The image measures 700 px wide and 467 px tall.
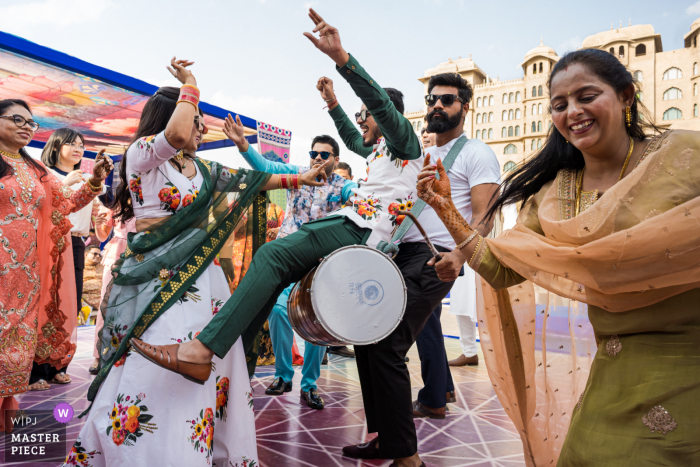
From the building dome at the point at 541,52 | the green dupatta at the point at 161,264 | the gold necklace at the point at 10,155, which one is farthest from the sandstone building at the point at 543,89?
the green dupatta at the point at 161,264

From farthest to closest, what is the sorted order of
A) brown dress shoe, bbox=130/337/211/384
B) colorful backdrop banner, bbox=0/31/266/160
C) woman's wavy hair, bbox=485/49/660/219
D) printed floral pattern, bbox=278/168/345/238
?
1. colorful backdrop banner, bbox=0/31/266/160
2. printed floral pattern, bbox=278/168/345/238
3. brown dress shoe, bbox=130/337/211/384
4. woman's wavy hair, bbox=485/49/660/219

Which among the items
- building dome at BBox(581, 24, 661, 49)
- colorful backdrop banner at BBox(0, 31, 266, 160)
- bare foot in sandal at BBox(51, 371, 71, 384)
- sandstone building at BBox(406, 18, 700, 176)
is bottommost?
bare foot in sandal at BBox(51, 371, 71, 384)

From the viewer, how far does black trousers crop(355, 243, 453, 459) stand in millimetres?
2398

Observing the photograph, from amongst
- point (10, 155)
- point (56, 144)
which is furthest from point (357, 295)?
point (56, 144)

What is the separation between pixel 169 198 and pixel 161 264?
328mm

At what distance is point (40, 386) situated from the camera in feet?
12.9

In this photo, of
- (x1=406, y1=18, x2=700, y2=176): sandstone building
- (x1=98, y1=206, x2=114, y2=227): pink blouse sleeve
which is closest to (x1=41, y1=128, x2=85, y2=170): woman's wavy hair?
(x1=98, y1=206, x2=114, y2=227): pink blouse sleeve

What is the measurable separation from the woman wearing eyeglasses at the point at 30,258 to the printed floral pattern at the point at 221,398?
154 centimetres

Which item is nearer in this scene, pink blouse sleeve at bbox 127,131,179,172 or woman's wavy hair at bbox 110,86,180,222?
pink blouse sleeve at bbox 127,131,179,172

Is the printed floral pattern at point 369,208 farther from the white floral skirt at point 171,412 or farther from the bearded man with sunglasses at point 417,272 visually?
the white floral skirt at point 171,412

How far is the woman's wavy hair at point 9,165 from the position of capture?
312 centimetres

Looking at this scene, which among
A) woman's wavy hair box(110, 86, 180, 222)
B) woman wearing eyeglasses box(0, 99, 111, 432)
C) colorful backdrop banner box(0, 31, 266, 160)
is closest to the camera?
woman's wavy hair box(110, 86, 180, 222)

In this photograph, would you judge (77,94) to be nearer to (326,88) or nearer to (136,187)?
(326,88)

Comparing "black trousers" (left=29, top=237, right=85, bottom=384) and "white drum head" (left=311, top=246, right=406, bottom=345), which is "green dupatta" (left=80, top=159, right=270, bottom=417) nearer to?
"white drum head" (left=311, top=246, right=406, bottom=345)
